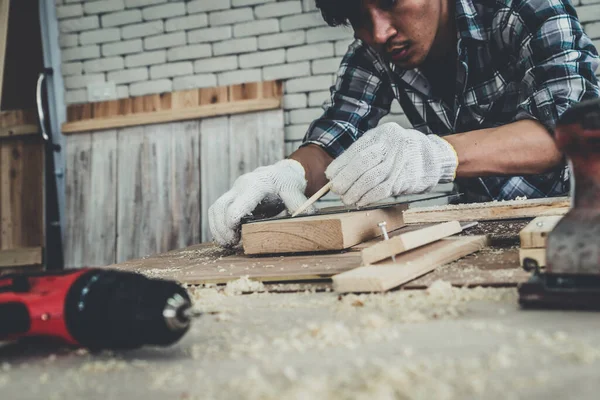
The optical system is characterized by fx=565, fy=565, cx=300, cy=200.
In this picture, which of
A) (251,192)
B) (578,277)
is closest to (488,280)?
(578,277)

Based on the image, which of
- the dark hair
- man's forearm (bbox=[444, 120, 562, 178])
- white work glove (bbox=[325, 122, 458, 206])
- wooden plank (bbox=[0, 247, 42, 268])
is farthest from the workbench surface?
wooden plank (bbox=[0, 247, 42, 268])

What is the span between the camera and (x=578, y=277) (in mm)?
754

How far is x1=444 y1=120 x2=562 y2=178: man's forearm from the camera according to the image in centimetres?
167

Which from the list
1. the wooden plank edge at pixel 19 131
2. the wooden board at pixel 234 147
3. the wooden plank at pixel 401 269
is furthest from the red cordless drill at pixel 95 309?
the wooden plank edge at pixel 19 131

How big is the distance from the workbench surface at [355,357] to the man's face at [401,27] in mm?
1218

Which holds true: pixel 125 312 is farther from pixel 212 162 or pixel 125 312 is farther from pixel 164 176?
pixel 164 176

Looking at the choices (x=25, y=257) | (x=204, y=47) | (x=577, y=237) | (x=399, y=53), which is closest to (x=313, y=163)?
(x=399, y=53)

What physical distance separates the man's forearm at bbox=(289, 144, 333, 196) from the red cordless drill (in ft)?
4.74

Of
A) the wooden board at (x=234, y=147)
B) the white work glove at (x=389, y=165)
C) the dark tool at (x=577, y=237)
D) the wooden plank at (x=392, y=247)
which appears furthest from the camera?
the wooden board at (x=234, y=147)

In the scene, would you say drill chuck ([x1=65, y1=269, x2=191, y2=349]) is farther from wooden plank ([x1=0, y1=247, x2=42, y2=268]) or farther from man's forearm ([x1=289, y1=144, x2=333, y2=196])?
wooden plank ([x1=0, y1=247, x2=42, y2=268])

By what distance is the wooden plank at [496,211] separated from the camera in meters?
1.54

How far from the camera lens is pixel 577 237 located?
2.49ft

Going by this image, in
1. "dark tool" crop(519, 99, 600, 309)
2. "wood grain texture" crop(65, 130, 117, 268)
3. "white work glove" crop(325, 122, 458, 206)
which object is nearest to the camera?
"dark tool" crop(519, 99, 600, 309)

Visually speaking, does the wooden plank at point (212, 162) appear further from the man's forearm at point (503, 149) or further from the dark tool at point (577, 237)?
the dark tool at point (577, 237)
